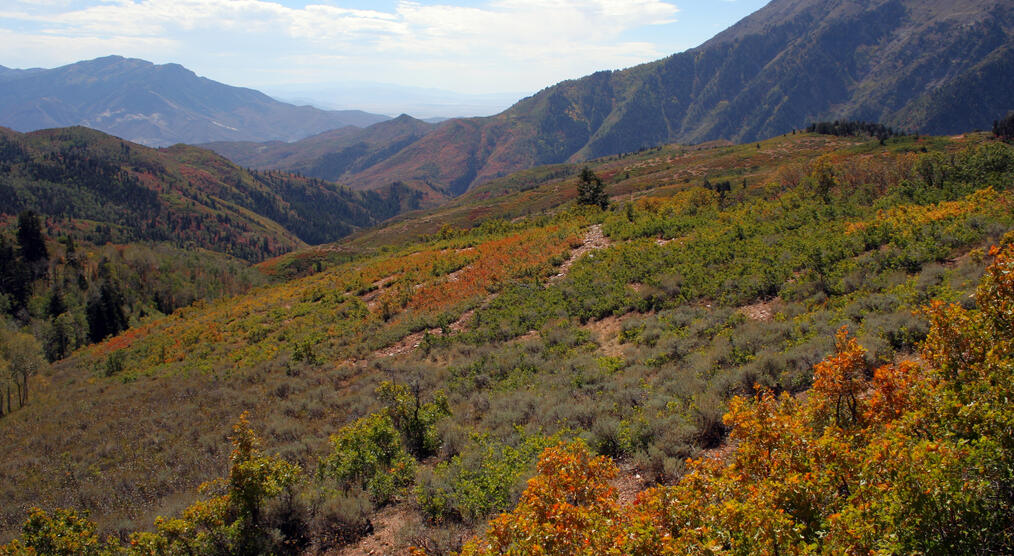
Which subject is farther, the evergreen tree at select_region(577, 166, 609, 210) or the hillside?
the evergreen tree at select_region(577, 166, 609, 210)

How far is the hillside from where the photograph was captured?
24.0 feet

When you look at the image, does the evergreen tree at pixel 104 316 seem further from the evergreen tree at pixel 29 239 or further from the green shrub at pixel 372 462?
the green shrub at pixel 372 462

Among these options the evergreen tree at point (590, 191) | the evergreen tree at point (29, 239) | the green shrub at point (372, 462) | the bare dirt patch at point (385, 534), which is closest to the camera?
the bare dirt patch at point (385, 534)

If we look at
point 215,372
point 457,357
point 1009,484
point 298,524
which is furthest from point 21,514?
point 1009,484

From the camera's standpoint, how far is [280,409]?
13.1 metres

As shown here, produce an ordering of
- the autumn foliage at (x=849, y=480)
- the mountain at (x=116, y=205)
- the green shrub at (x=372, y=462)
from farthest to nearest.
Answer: the mountain at (x=116, y=205)
the green shrub at (x=372, y=462)
the autumn foliage at (x=849, y=480)

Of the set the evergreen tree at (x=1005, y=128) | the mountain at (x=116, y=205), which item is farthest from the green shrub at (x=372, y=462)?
the mountain at (x=116, y=205)

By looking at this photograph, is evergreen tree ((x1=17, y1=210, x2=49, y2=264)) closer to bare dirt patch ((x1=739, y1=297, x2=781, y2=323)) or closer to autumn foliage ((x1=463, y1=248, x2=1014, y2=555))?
bare dirt patch ((x1=739, y1=297, x2=781, y2=323))

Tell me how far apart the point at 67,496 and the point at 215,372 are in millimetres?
8949

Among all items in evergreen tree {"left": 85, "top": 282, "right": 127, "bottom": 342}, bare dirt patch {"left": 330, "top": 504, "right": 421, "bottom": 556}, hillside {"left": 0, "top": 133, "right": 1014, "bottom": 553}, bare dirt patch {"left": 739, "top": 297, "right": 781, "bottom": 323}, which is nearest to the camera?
bare dirt patch {"left": 330, "top": 504, "right": 421, "bottom": 556}

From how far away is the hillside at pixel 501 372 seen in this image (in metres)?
7.30

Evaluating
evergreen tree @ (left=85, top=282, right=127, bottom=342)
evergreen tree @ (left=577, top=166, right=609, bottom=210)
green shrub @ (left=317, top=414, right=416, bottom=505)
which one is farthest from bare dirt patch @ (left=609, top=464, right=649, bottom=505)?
evergreen tree @ (left=85, top=282, right=127, bottom=342)

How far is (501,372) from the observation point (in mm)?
12680

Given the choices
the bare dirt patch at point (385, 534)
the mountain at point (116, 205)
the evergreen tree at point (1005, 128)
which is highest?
the mountain at point (116, 205)
